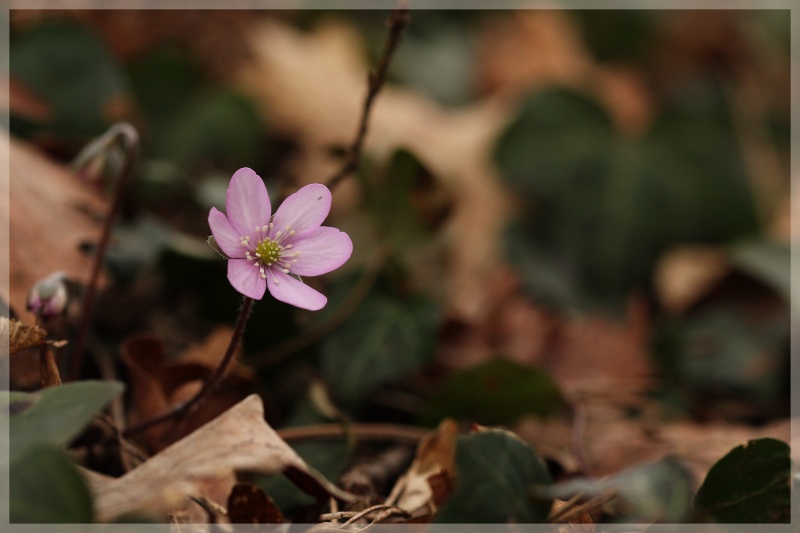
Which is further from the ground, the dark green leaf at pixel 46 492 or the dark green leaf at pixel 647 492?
the dark green leaf at pixel 46 492

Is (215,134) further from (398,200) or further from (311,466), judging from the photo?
(311,466)

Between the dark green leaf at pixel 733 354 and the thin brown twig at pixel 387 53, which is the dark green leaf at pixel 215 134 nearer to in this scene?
the thin brown twig at pixel 387 53

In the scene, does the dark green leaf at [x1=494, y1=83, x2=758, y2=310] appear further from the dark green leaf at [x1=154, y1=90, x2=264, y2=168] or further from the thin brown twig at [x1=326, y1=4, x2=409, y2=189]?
the thin brown twig at [x1=326, y1=4, x2=409, y2=189]

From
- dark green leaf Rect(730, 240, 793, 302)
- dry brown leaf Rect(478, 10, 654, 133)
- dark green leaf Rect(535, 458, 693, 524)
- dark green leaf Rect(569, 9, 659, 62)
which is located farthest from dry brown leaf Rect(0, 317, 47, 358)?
dark green leaf Rect(569, 9, 659, 62)

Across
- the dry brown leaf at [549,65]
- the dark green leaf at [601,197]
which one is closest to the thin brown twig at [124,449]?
the dark green leaf at [601,197]

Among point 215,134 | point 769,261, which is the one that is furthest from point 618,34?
point 215,134

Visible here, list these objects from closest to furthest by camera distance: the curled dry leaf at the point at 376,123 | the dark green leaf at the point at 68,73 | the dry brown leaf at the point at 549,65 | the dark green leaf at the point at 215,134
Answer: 1. the dark green leaf at the point at 68,73
2. the dark green leaf at the point at 215,134
3. the curled dry leaf at the point at 376,123
4. the dry brown leaf at the point at 549,65
